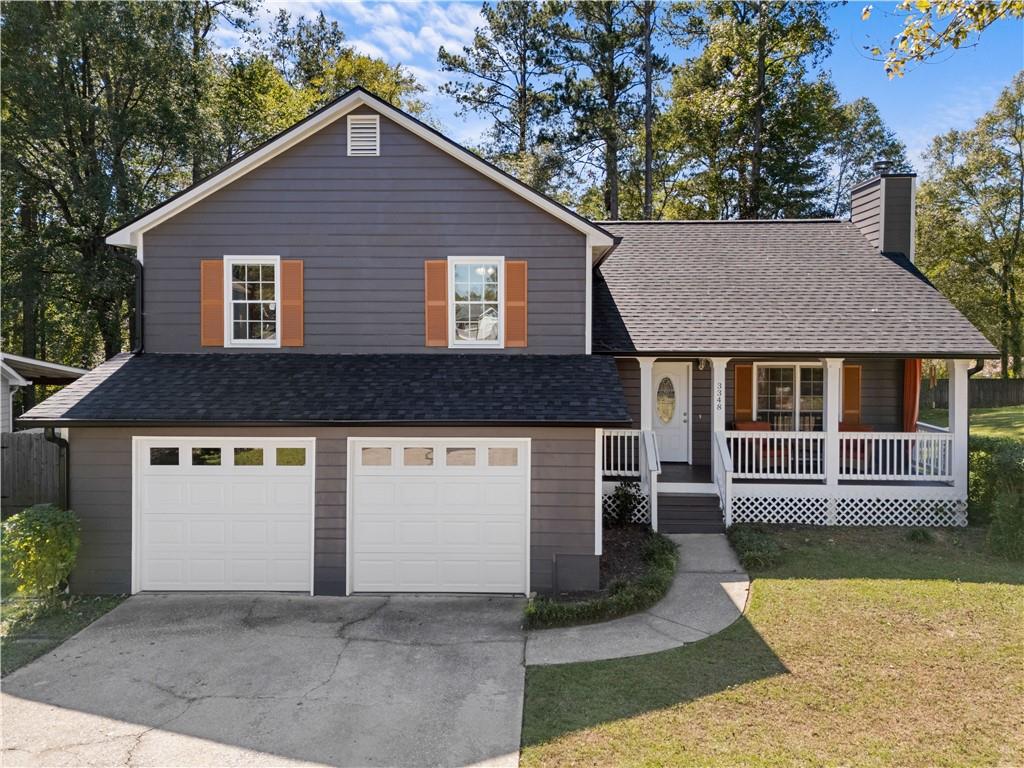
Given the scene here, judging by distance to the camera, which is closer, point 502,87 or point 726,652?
point 726,652

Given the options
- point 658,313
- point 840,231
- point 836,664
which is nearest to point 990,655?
point 836,664

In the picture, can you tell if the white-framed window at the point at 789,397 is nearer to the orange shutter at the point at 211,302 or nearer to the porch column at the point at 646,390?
the porch column at the point at 646,390

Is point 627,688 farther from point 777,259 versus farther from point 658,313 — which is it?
point 777,259

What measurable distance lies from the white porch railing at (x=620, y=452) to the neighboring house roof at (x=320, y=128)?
3676mm

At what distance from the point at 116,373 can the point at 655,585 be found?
8.16m

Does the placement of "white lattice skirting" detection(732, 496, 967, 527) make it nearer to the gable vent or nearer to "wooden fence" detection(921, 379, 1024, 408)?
the gable vent

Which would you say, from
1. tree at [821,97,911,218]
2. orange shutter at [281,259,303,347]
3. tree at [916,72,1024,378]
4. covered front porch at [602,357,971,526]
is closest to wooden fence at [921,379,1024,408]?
tree at [916,72,1024,378]

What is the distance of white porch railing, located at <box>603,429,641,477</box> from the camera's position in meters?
11.6

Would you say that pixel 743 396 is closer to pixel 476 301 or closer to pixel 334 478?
pixel 476 301

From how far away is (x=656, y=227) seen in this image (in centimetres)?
1562

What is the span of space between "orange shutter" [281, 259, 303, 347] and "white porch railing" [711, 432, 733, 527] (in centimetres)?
735

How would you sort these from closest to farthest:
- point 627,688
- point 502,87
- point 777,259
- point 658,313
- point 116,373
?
point 627,688
point 116,373
point 658,313
point 777,259
point 502,87

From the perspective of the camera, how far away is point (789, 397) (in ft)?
44.1

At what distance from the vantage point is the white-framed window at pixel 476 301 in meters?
9.78
